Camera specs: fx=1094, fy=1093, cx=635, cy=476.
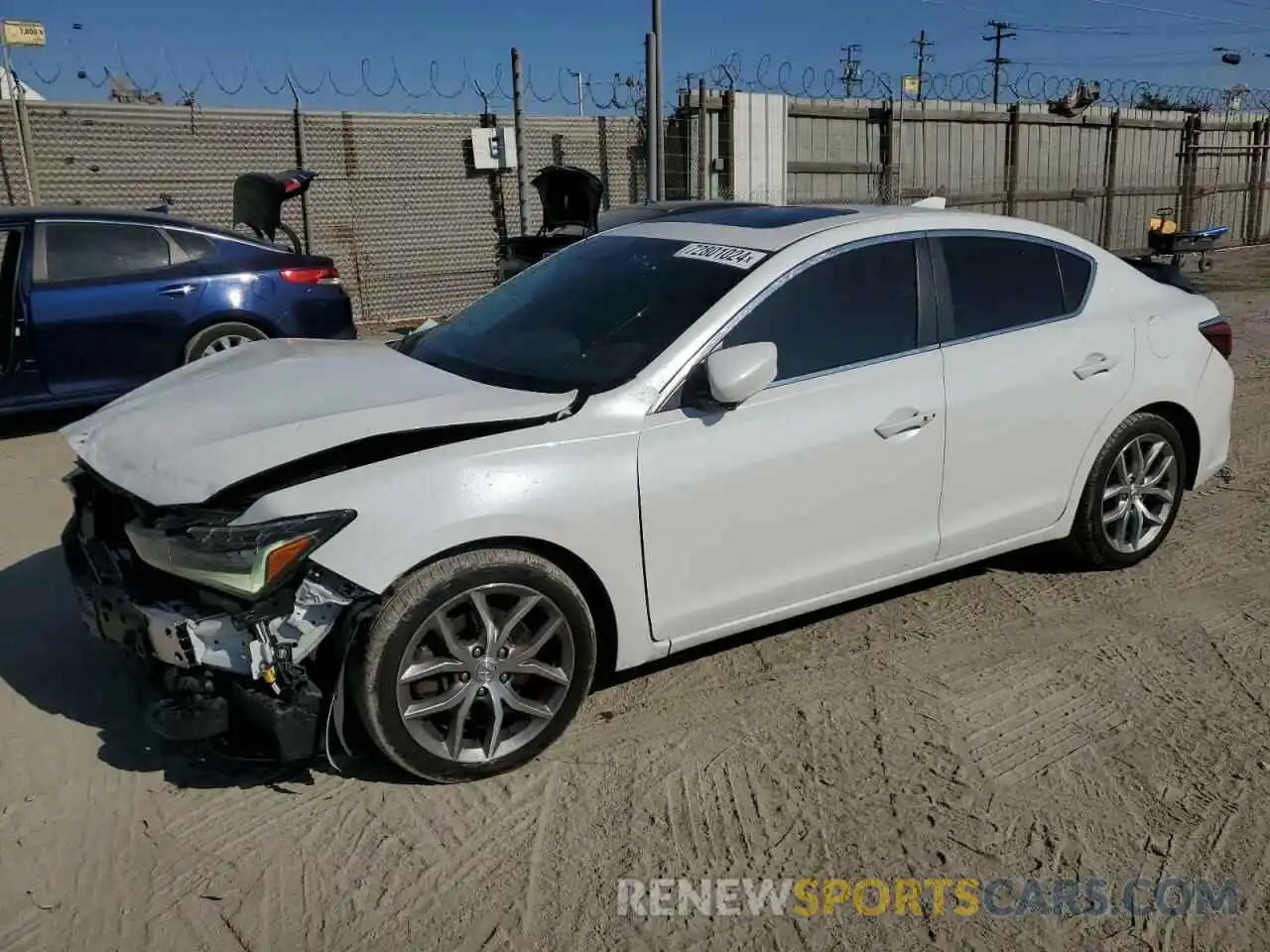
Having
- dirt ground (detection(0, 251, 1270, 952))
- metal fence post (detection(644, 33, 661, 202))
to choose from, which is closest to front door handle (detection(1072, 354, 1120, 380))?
dirt ground (detection(0, 251, 1270, 952))

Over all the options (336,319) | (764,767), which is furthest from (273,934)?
(336,319)

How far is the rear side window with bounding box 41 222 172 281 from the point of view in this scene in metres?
7.21

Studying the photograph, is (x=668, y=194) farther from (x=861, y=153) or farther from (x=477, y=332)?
(x=477, y=332)

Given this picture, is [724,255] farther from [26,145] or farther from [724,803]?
[26,145]

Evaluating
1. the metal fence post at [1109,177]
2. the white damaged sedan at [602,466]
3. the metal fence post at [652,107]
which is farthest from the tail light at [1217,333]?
the metal fence post at [1109,177]

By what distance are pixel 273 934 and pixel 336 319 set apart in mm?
6052

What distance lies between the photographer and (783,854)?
298 cm

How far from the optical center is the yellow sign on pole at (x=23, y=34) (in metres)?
10.1

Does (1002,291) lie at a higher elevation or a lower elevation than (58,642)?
higher

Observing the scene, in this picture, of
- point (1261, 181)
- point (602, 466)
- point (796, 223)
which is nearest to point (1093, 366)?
point (796, 223)

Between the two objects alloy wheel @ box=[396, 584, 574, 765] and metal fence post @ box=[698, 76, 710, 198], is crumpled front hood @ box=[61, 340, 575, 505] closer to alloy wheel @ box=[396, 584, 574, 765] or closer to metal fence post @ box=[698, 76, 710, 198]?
alloy wheel @ box=[396, 584, 574, 765]

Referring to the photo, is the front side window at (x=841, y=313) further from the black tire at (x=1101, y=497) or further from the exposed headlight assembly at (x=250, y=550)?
the exposed headlight assembly at (x=250, y=550)

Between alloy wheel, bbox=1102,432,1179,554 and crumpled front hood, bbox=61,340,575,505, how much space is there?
263 cm

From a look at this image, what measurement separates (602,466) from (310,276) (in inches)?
214
